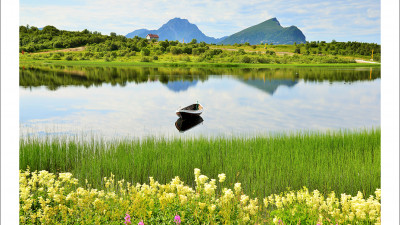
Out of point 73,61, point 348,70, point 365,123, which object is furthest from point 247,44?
point 365,123

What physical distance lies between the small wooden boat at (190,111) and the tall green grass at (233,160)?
46.2ft

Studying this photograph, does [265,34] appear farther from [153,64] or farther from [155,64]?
[153,64]

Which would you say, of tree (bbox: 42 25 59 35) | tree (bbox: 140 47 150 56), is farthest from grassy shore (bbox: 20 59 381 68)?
tree (bbox: 42 25 59 35)

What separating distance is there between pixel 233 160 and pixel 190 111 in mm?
17467

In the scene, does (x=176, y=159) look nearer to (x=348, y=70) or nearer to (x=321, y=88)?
(x=321, y=88)

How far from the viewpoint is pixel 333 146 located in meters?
12.5

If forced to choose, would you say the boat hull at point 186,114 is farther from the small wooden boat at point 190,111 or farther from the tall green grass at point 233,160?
the tall green grass at point 233,160

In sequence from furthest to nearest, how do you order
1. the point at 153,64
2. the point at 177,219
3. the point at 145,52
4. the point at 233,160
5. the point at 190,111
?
the point at 145,52 < the point at 153,64 < the point at 190,111 < the point at 233,160 < the point at 177,219

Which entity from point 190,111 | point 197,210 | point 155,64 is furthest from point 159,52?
point 197,210

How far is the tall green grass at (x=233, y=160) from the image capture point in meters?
8.73

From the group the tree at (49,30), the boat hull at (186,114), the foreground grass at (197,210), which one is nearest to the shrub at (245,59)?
the tree at (49,30)

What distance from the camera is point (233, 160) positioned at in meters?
9.87
